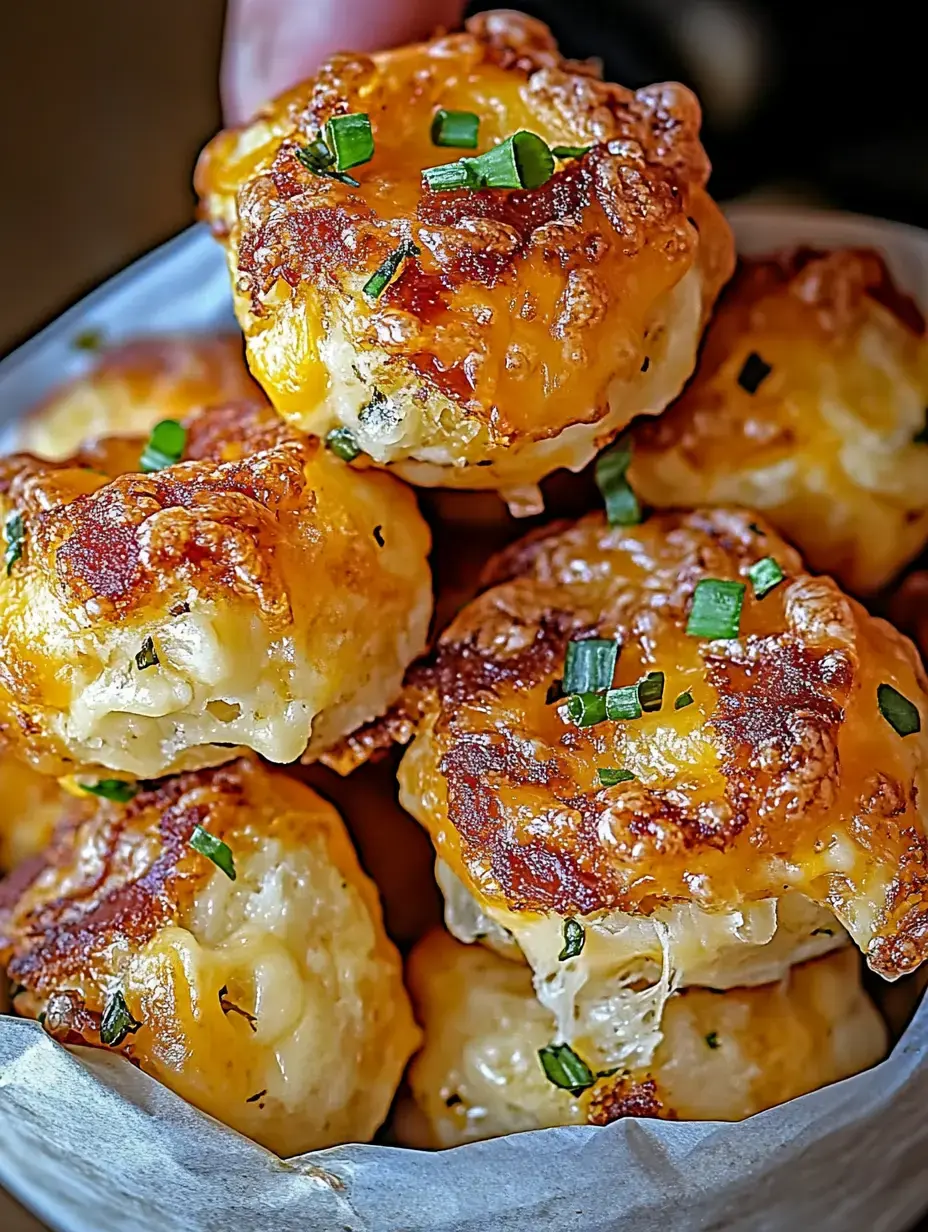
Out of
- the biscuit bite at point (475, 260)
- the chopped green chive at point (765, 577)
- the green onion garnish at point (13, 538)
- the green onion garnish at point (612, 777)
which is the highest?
the biscuit bite at point (475, 260)

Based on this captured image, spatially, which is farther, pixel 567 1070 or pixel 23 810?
pixel 23 810

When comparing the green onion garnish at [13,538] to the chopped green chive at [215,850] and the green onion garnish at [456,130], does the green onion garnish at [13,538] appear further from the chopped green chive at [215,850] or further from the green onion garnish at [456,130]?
the green onion garnish at [456,130]

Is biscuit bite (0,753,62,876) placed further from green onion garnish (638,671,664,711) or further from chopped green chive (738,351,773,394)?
chopped green chive (738,351,773,394)

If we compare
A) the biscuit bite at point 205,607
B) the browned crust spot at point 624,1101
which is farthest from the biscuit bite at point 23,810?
the browned crust spot at point 624,1101

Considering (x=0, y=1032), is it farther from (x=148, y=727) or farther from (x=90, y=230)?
(x=90, y=230)

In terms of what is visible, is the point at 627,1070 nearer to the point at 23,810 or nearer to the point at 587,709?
the point at 587,709

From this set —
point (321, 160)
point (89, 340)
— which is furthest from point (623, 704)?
point (89, 340)

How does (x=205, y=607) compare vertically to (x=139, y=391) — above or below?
above
